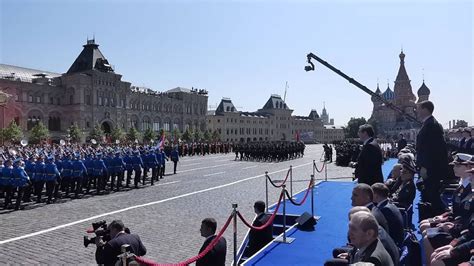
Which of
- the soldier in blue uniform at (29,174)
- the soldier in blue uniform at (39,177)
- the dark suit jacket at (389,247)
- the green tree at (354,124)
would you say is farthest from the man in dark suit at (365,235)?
the green tree at (354,124)

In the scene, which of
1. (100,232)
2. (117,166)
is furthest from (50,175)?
(100,232)

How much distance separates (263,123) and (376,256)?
132 m

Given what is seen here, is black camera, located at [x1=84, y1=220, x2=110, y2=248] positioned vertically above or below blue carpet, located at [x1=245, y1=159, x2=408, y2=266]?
above

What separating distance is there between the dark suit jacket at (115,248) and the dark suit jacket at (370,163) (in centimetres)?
446

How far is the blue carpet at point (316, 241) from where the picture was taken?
7.01 metres

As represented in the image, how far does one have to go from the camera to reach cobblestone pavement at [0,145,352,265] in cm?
873

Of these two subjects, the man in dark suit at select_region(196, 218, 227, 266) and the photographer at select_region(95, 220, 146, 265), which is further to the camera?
the man in dark suit at select_region(196, 218, 227, 266)

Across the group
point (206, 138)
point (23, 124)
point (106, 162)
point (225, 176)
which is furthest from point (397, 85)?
point (106, 162)

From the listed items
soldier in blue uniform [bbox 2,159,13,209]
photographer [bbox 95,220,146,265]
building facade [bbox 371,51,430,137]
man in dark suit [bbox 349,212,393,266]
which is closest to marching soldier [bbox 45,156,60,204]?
soldier in blue uniform [bbox 2,159,13,209]

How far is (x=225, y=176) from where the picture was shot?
25.0m

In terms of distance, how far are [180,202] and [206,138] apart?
273ft

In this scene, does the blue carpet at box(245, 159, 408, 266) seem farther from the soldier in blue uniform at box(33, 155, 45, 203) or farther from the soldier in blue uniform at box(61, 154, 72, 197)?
the soldier in blue uniform at box(33, 155, 45, 203)

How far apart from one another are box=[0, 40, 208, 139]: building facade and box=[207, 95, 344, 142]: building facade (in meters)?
31.5

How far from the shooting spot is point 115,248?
5402 millimetres
